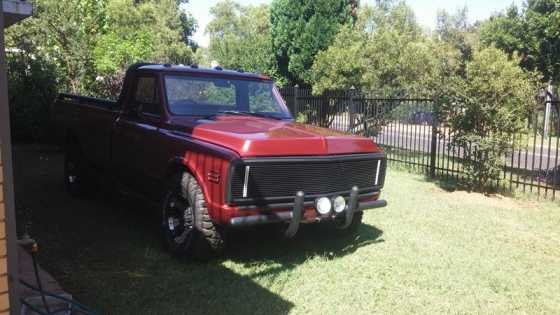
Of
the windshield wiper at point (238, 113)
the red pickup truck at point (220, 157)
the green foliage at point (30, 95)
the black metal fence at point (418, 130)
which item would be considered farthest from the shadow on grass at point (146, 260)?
the green foliage at point (30, 95)

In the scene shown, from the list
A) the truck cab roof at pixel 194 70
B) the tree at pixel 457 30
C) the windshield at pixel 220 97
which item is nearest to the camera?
the windshield at pixel 220 97

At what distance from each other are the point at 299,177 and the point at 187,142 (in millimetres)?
1091

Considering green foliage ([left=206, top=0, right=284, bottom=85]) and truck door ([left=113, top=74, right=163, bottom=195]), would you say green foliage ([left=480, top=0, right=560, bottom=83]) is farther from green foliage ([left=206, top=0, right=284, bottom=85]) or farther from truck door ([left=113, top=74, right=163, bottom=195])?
truck door ([left=113, top=74, right=163, bottom=195])

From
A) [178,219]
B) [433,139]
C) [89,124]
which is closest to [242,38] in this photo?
[433,139]

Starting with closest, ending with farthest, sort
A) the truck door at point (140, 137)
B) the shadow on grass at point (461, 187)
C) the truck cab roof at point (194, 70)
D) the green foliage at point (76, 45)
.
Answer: the truck door at point (140, 137) → the truck cab roof at point (194, 70) → the shadow on grass at point (461, 187) → the green foliage at point (76, 45)

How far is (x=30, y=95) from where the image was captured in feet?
43.0

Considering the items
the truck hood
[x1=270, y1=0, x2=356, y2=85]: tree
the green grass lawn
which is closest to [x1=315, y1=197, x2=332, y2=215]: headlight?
the truck hood

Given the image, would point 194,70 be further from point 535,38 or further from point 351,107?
point 535,38

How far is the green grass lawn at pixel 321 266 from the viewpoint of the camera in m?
4.10

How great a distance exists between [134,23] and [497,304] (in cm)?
2962

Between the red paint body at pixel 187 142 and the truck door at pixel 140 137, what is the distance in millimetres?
11

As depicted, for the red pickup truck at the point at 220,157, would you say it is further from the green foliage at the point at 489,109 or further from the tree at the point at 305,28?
the tree at the point at 305,28

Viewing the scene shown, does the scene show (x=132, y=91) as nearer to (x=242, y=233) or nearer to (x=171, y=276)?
(x=242, y=233)

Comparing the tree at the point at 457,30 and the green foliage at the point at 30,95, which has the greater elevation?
the tree at the point at 457,30
